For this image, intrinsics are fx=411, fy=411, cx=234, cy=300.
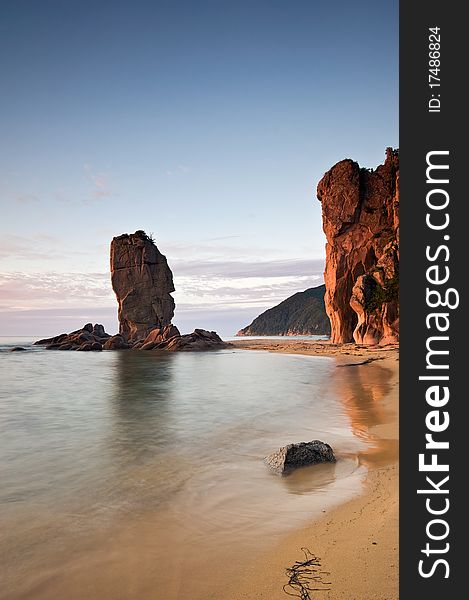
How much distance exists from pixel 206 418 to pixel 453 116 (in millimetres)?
10588

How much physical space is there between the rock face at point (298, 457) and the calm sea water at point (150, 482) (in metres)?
0.18

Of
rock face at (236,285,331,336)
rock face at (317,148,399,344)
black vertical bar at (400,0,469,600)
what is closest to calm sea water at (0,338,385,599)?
black vertical bar at (400,0,469,600)

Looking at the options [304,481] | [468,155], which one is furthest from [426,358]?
[304,481]

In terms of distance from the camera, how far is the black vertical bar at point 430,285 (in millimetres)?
1990

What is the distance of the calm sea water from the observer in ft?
12.8

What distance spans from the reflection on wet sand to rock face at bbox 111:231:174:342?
173 feet

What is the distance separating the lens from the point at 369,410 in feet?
36.5

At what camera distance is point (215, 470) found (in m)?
6.66

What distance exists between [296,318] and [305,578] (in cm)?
15243

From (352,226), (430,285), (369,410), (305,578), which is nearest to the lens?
(430,285)

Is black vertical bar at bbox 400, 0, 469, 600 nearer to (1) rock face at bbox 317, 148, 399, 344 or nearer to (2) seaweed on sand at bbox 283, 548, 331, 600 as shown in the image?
(2) seaweed on sand at bbox 283, 548, 331, 600

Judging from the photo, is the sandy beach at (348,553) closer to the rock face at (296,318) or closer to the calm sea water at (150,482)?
the calm sea water at (150,482)

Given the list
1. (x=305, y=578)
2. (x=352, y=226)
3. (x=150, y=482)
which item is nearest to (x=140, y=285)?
(x=352, y=226)

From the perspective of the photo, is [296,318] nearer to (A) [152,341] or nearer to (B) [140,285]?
(B) [140,285]
